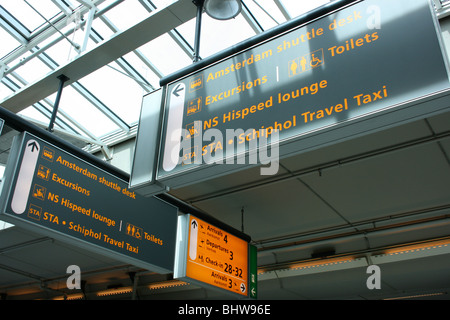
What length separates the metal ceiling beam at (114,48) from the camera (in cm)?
481

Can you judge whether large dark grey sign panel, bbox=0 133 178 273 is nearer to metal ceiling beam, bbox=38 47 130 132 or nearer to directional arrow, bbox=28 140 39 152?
directional arrow, bbox=28 140 39 152

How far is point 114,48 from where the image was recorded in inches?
211

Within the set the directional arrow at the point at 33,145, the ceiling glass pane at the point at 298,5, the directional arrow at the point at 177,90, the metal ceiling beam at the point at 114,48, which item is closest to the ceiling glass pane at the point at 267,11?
the ceiling glass pane at the point at 298,5

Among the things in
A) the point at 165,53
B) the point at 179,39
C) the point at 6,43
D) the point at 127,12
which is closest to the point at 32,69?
the point at 6,43

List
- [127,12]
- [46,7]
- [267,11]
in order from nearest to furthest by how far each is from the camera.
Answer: [267,11], [127,12], [46,7]

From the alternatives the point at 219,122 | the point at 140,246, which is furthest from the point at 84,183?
the point at 219,122

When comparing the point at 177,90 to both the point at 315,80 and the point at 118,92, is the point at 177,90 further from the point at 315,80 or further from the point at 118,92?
the point at 118,92

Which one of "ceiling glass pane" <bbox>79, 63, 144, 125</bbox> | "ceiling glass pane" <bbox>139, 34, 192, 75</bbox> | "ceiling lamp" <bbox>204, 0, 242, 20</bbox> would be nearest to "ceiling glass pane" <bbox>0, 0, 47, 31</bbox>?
"ceiling glass pane" <bbox>79, 63, 144, 125</bbox>

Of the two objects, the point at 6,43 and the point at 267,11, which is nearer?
the point at 267,11

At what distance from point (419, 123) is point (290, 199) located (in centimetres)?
229

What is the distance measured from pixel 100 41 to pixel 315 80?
4772 millimetres

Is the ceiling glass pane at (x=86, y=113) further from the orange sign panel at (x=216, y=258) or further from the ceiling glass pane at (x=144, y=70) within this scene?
the orange sign panel at (x=216, y=258)

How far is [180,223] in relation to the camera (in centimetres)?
529

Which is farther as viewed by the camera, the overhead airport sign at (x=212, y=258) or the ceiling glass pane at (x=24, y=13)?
the ceiling glass pane at (x=24, y=13)
